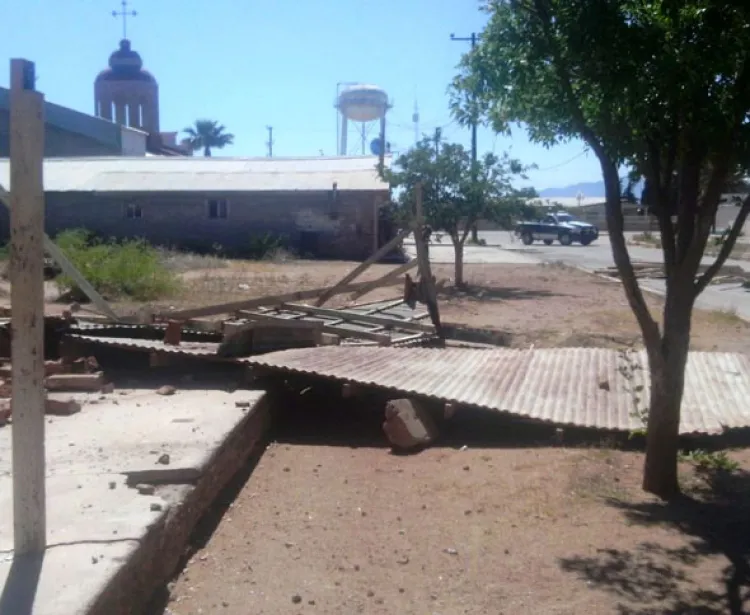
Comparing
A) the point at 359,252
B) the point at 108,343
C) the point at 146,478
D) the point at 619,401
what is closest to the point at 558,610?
the point at 146,478

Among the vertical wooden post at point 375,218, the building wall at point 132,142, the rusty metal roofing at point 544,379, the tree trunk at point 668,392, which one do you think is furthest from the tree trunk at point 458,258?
the building wall at point 132,142

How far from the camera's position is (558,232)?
51.6 metres

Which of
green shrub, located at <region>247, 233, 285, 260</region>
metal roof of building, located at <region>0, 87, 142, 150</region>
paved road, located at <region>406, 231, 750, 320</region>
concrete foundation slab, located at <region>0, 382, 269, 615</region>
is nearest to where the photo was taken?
concrete foundation slab, located at <region>0, 382, 269, 615</region>

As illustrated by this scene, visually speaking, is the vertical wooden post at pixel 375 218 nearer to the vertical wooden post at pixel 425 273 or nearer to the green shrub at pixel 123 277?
the green shrub at pixel 123 277

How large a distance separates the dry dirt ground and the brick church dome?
192 feet

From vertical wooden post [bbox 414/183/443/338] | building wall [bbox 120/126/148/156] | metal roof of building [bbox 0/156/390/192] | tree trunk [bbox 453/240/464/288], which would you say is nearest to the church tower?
building wall [bbox 120/126/148/156]

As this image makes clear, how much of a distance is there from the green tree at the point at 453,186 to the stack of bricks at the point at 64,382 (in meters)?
13.2

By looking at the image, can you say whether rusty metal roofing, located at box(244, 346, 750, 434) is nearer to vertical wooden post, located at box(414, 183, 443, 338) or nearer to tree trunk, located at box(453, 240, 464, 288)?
vertical wooden post, located at box(414, 183, 443, 338)

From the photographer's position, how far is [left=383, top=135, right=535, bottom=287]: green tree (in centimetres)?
2212

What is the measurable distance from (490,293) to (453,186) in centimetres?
273

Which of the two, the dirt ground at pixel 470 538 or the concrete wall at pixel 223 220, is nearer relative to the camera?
the dirt ground at pixel 470 538

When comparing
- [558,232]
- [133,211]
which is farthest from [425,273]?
[558,232]

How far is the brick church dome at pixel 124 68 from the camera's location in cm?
6284

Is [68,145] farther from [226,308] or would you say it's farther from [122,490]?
[122,490]
